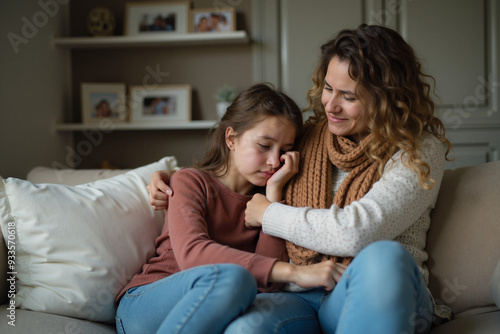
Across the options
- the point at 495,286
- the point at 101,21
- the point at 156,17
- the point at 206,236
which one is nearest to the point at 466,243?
the point at 495,286

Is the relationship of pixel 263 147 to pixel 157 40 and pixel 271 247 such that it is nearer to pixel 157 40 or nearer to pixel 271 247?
pixel 271 247

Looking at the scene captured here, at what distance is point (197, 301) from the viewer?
1.02 meters

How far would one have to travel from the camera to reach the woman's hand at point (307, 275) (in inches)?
43.6

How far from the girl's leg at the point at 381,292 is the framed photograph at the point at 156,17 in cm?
225

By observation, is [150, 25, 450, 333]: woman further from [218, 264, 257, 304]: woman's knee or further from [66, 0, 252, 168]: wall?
[66, 0, 252, 168]: wall

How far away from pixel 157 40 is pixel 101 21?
421mm

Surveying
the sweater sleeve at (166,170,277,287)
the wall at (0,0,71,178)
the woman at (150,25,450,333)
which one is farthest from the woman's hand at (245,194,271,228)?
the wall at (0,0,71,178)

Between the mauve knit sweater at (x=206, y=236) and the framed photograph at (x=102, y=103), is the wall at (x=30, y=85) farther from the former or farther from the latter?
the mauve knit sweater at (x=206, y=236)

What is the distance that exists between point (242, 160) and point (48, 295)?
0.62 metres

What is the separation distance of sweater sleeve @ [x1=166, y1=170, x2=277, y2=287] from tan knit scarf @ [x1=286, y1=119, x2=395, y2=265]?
6.6 inches

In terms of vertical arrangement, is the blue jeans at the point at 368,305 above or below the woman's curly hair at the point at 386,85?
below

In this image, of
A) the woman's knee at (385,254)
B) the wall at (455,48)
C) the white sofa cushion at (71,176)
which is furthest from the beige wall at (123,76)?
the woman's knee at (385,254)

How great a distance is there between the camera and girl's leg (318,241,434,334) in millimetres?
925

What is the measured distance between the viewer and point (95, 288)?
47.9 inches
